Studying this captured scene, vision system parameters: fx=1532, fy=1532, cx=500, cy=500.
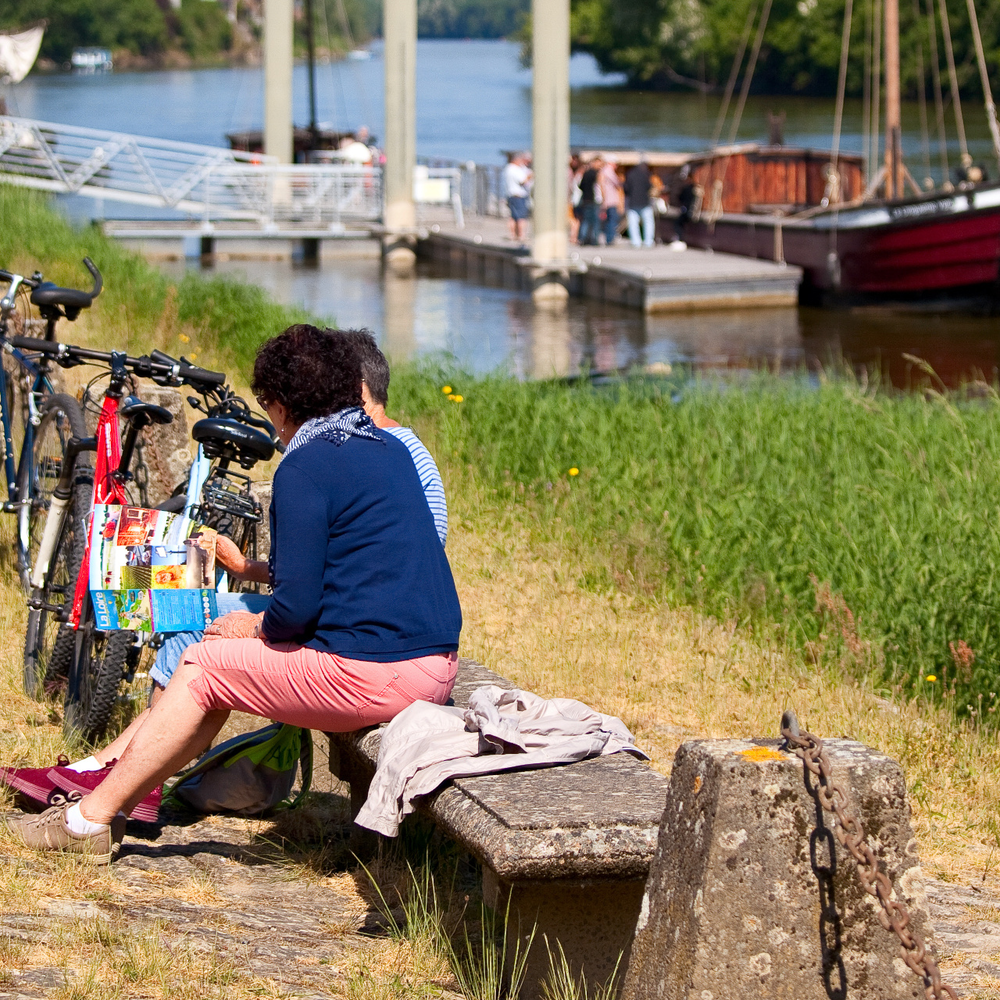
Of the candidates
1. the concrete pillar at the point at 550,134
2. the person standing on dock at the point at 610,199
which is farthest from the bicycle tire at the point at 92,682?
the person standing on dock at the point at 610,199

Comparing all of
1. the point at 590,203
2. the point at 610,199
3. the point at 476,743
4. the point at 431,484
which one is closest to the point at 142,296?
the point at 431,484

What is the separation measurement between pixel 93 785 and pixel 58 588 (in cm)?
122

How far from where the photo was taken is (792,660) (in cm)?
623

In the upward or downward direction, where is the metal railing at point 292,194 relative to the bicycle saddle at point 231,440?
upward

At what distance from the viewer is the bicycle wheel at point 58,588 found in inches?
192

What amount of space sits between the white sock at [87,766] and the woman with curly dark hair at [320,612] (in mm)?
229

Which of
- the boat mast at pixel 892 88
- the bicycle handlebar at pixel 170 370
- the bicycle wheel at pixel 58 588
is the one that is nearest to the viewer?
the bicycle handlebar at pixel 170 370

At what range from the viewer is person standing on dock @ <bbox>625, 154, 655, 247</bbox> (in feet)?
88.0

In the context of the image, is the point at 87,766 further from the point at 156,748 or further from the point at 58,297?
the point at 58,297

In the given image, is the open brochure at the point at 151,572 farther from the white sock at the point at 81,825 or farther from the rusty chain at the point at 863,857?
the rusty chain at the point at 863,857

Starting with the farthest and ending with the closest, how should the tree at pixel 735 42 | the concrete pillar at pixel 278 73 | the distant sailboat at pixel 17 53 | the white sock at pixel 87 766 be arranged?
the tree at pixel 735 42, the distant sailboat at pixel 17 53, the concrete pillar at pixel 278 73, the white sock at pixel 87 766

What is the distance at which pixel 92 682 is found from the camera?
4.59 metres

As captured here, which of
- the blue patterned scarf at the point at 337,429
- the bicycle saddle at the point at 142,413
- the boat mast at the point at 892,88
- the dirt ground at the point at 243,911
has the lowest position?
the dirt ground at the point at 243,911

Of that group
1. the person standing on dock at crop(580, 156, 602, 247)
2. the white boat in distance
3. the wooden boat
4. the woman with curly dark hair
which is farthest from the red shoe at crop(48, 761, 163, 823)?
the white boat in distance
